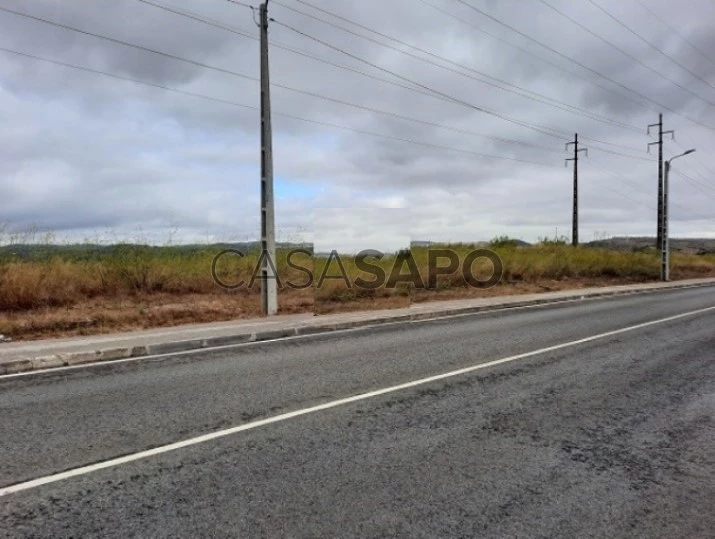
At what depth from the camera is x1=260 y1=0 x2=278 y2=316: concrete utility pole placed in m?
14.8

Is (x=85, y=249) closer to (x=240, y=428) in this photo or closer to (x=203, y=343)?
(x=203, y=343)

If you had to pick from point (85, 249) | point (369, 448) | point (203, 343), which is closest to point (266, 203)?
point (203, 343)

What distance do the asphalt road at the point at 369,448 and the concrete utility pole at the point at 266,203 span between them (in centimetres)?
567

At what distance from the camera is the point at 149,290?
16734 mm

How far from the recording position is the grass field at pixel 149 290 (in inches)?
520

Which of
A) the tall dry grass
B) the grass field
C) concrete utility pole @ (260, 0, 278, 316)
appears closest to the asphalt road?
the grass field

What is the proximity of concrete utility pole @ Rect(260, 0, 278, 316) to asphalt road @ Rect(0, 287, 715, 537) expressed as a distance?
567cm

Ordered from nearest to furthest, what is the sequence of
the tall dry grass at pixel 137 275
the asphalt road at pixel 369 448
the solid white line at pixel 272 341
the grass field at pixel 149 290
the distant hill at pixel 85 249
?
the asphalt road at pixel 369 448 → the solid white line at pixel 272 341 → the grass field at pixel 149 290 → the tall dry grass at pixel 137 275 → the distant hill at pixel 85 249

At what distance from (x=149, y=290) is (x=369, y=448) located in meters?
13.4

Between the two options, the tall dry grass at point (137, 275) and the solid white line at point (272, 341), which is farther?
the tall dry grass at point (137, 275)

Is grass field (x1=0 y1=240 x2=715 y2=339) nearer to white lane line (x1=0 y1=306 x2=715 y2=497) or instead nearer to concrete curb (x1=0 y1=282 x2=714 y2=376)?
concrete curb (x1=0 y1=282 x2=714 y2=376)

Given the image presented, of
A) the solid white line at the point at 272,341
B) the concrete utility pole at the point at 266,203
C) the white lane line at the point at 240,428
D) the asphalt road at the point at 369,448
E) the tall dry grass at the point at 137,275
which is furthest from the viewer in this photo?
the concrete utility pole at the point at 266,203

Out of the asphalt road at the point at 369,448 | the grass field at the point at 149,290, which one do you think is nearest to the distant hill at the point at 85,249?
the grass field at the point at 149,290

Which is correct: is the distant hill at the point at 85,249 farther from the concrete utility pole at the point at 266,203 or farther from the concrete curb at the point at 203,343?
the concrete curb at the point at 203,343
